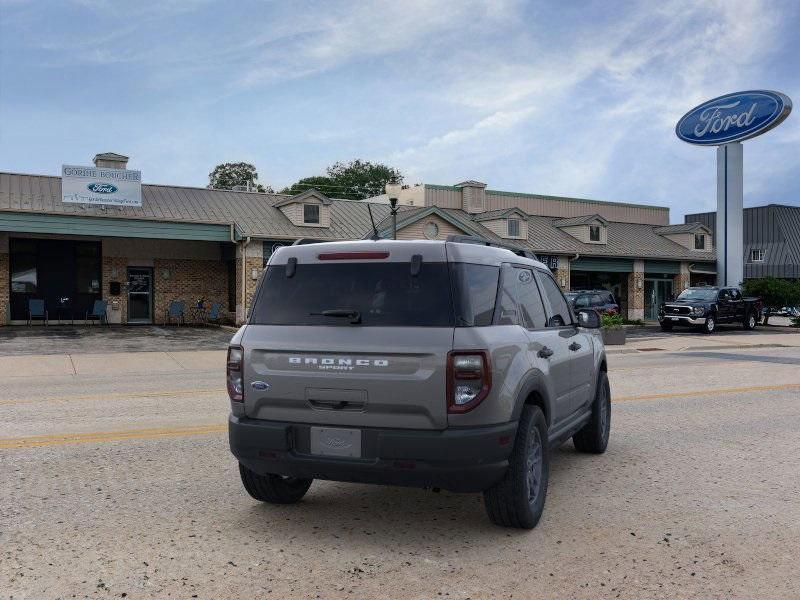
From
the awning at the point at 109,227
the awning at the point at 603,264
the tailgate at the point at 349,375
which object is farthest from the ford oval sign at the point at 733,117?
the tailgate at the point at 349,375

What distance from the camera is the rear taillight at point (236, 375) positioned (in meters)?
4.73

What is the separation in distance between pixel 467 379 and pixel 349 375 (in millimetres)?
703

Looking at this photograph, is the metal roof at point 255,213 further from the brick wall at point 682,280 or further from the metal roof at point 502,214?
the brick wall at point 682,280

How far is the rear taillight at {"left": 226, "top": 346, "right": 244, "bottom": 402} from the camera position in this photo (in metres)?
4.73

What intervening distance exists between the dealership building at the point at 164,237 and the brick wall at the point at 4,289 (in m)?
0.03

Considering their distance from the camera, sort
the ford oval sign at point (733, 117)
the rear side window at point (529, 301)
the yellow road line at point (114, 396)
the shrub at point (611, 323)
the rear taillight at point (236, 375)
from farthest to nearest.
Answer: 1. the ford oval sign at point (733, 117)
2. the shrub at point (611, 323)
3. the yellow road line at point (114, 396)
4. the rear side window at point (529, 301)
5. the rear taillight at point (236, 375)

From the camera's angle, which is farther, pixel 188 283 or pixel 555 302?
pixel 188 283

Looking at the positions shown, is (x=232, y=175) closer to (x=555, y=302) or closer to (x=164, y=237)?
(x=164, y=237)

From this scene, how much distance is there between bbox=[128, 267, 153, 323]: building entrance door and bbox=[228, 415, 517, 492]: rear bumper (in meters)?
27.3

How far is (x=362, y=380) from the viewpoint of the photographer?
4.37 metres

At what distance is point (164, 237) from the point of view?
89.8 ft

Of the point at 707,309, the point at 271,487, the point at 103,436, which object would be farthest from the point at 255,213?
the point at 271,487

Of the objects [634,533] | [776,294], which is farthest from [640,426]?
[776,294]

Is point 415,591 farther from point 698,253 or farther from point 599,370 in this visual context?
point 698,253
